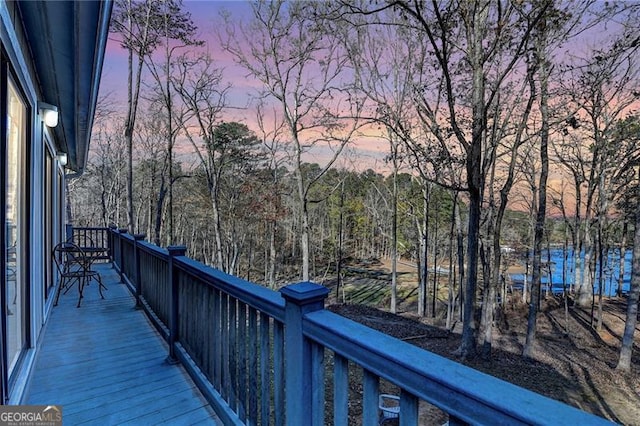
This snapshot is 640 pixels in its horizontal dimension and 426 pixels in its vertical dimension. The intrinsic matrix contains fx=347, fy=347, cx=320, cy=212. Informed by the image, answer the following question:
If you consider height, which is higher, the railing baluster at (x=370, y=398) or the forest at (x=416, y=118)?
the forest at (x=416, y=118)

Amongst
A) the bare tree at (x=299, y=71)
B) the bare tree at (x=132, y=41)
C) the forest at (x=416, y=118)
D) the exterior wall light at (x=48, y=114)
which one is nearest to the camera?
the exterior wall light at (x=48, y=114)

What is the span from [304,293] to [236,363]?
1.03 m

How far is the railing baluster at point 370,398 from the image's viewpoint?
3.55ft

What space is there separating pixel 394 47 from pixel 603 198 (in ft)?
35.7

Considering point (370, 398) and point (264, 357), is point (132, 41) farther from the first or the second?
point (370, 398)

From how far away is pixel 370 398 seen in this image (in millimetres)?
1098

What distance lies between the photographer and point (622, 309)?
16.1 metres

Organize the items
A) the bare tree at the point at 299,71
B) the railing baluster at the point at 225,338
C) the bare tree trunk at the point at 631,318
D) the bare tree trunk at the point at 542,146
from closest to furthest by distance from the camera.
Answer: the railing baluster at the point at 225,338, the bare tree trunk at the point at 542,146, the bare tree trunk at the point at 631,318, the bare tree at the point at 299,71

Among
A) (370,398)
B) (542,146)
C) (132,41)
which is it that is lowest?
(370,398)

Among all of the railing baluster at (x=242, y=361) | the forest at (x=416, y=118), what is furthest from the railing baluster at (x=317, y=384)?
the forest at (x=416, y=118)

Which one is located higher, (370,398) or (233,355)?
(370,398)

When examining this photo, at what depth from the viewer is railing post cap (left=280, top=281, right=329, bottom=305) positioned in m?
1.38

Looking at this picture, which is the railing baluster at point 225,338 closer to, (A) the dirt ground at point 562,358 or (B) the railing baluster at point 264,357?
(B) the railing baluster at point 264,357

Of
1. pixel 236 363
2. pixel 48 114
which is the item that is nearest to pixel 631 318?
pixel 236 363
